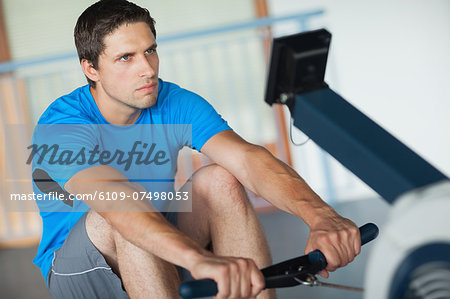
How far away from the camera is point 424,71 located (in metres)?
4.20

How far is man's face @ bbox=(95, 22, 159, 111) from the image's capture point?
1.66m

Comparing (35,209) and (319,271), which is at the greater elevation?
(319,271)

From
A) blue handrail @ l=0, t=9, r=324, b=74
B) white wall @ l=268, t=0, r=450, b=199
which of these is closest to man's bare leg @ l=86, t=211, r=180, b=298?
blue handrail @ l=0, t=9, r=324, b=74

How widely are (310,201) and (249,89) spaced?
2554mm

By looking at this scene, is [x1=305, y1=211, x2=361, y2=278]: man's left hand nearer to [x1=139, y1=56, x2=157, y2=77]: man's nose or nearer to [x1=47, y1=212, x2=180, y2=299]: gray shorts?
[x1=47, y1=212, x2=180, y2=299]: gray shorts

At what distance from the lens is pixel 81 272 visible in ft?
5.02

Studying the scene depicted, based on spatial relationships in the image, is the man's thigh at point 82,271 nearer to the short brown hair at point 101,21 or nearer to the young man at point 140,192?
the young man at point 140,192

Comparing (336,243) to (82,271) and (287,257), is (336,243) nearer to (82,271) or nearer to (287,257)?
(82,271)

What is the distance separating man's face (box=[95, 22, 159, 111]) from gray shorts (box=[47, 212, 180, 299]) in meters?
0.37

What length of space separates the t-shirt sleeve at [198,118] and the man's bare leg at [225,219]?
11 cm

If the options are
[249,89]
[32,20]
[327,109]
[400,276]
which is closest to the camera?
[400,276]

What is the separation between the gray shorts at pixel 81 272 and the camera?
1.51m

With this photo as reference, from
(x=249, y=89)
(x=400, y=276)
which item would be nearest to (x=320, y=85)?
(x=400, y=276)

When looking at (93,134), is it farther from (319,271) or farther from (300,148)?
(300,148)
